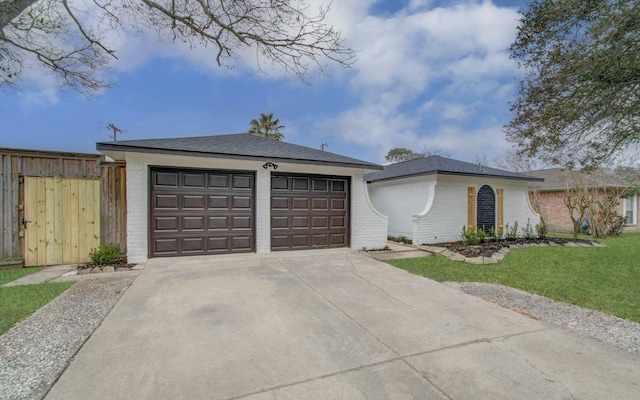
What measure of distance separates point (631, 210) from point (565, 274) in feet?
59.1

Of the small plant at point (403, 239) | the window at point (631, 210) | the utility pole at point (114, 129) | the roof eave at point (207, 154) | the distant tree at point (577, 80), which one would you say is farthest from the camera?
the utility pole at point (114, 129)

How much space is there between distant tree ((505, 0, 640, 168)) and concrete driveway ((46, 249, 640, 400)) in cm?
361

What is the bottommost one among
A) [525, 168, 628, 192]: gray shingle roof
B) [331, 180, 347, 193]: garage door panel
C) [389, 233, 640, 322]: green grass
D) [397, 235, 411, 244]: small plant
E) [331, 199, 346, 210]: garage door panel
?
[389, 233, 640, 322]: green grass

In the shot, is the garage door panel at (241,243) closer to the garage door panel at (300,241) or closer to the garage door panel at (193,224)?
the garage door panel at (193,224)

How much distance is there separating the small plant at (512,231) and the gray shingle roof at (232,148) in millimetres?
6518

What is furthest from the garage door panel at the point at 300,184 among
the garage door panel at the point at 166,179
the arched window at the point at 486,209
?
the arched window at the point at 486,209

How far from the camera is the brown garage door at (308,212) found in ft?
26.8

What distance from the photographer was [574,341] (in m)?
3.10

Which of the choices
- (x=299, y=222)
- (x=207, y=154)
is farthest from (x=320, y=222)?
(x=207, y=154)

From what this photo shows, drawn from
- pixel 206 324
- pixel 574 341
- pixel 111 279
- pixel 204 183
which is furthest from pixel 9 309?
Answer: pixel 574 341

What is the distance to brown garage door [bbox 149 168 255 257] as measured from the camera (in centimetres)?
702

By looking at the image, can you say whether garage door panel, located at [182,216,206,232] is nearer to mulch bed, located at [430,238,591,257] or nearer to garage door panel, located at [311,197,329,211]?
garage door panel, located at [311,197,329,211]

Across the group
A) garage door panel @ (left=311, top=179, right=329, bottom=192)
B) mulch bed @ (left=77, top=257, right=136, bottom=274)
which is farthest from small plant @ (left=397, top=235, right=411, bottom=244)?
mulch bed @ (left=77, top=257, right=136, bottom=274)

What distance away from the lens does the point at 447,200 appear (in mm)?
10516
